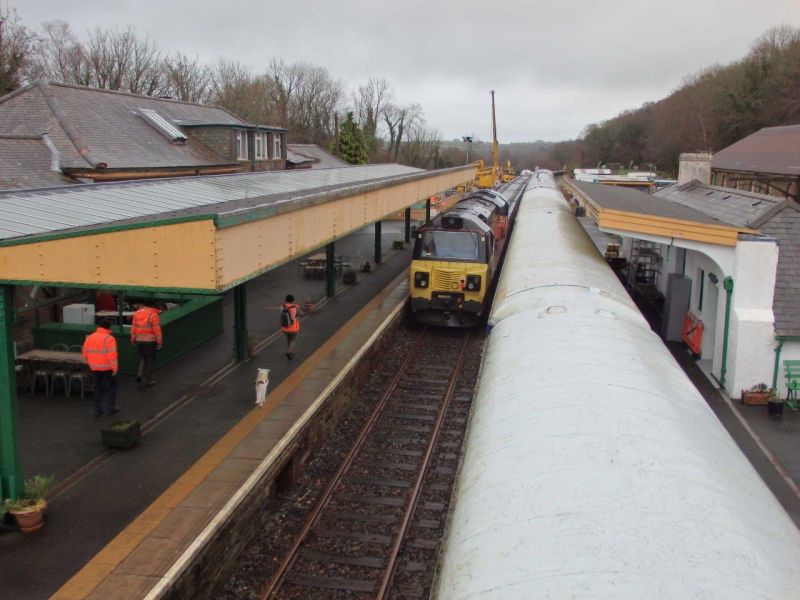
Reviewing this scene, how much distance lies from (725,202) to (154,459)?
46.7 feet

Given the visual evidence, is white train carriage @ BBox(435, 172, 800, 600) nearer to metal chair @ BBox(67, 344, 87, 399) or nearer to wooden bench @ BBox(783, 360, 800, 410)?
wooden bench @ BBox(783, 360, 800, 410)

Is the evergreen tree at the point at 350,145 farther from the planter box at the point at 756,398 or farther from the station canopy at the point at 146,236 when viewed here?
the planter box at the point at 756,398

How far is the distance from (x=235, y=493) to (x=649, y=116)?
322 feet

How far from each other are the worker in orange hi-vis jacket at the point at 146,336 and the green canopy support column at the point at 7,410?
3.74m

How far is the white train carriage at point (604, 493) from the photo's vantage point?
9.98 ft

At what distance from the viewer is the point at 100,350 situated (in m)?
9.23

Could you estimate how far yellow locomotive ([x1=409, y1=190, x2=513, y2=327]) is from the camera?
15.6 metres

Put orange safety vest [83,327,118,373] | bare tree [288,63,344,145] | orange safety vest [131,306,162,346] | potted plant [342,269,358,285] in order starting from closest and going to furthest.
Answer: orange safety vest [83,327,118,373]
orange safety vest [131,306,162,346]
potted plant [342,269,358,285]
bare tree [288,63,344,145]

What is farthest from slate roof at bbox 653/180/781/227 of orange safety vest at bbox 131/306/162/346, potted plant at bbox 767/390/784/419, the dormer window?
the dormer window

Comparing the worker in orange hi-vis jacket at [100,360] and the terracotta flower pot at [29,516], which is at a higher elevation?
the worker in orange hi-vis jacket at [100,360]

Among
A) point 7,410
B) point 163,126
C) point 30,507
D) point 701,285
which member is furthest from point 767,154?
point 30,507

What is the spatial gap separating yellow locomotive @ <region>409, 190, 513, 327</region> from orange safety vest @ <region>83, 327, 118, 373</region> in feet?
26.3

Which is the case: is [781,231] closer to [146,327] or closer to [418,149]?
[146,327]

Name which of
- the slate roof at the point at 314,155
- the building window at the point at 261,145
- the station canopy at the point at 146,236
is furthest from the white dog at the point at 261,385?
the slate roof at the point at 314,155
